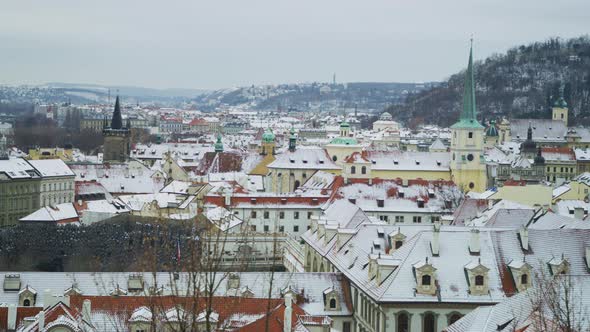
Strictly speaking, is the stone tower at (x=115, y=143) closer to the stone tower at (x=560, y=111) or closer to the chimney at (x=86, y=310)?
the stone tower at (x=560, y=111)

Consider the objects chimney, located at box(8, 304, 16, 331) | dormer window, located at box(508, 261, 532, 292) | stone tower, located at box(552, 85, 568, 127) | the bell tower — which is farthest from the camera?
stone tower, located at box(552, 85, 568, 127)

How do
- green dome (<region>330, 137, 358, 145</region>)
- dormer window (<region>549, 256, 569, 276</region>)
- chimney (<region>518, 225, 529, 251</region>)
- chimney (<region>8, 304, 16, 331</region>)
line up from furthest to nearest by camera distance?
1. green dome (<region>330, 137, 358, 145</region>)
2. chimney (<region>518, 225, 529, 251</region>)
3. dormer window (<region>549, 256, 569, 276</region>)
4. chimney (<region>8, 304, 16, 331</region>)

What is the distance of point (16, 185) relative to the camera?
9650 centimetres

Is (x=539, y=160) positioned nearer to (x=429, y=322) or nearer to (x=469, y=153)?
(x=469, y=153)

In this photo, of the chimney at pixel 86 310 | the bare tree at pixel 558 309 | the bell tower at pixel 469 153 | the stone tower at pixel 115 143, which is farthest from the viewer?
the stone tower at pixel 115 143

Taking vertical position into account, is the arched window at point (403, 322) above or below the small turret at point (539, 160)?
below

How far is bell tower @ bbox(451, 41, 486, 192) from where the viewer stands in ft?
340

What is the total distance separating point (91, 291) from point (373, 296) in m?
10.9

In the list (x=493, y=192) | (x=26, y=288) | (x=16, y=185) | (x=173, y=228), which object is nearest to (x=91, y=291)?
(x=26, y=288)

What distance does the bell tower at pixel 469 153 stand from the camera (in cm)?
10356

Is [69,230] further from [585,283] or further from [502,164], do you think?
[502,164]

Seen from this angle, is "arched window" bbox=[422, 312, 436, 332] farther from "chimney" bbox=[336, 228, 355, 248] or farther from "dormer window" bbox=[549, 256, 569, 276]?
"chimney" bbox=[336, 228, 355, 248]

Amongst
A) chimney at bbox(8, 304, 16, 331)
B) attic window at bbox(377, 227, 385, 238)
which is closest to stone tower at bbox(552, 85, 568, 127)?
attic window at bbox(377, 227, 385, 238)

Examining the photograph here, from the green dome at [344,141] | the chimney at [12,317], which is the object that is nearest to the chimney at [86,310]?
the chimney at [12,317]
